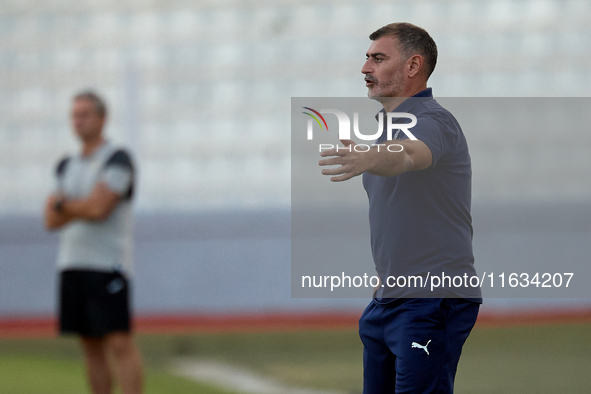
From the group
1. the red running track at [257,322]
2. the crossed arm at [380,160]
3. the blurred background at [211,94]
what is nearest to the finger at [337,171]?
the crossed arm at [380,160]

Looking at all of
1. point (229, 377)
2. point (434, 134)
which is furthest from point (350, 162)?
point (229, 377)

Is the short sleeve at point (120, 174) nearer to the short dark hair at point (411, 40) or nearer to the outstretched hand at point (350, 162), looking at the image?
the short dark hair at point (411, 40)

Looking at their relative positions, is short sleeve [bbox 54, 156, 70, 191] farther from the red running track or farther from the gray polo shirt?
the red running track

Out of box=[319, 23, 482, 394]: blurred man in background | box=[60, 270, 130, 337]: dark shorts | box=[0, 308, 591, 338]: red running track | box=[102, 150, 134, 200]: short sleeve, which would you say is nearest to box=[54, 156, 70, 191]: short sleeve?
box=[102, 150, 134, 200]: short sleeve

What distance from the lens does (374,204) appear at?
1.89 metres

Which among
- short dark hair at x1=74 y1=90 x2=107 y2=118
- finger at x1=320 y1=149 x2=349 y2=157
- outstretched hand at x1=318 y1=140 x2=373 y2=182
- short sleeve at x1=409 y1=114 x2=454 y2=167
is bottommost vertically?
outstretched hand at x1=318 y1=140 x2=373 y2=182

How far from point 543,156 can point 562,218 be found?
1.79ft

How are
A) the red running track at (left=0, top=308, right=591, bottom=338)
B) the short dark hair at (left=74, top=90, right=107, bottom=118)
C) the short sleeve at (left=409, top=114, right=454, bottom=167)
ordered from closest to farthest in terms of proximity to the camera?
the short sleeve at (left=409, top=114, right=454, bottom=167), the short dark hair at (left=74, top=90, right=107, bottom=118), the red running track at (left=0, top=308, right=591, bottom=338)

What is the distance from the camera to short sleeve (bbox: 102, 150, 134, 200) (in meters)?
3.04

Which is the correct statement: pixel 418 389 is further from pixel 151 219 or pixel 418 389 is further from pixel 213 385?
pixel 151 219

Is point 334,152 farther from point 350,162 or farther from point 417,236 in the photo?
point 417,236

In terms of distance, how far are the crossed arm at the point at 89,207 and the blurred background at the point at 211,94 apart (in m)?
3.11

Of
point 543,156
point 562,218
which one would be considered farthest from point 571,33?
point 562,218

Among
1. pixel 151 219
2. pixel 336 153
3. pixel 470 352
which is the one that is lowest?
pixel 470 352
